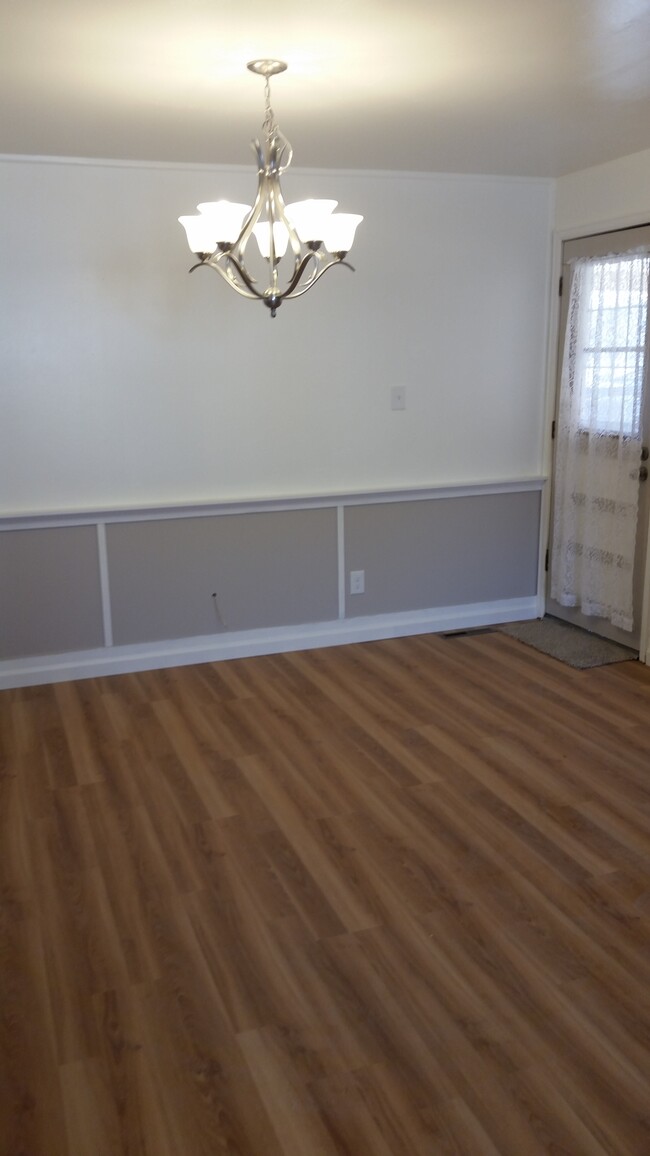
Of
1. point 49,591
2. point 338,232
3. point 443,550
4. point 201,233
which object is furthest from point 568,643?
point 201,233

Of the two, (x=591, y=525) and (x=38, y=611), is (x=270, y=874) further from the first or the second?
(x=591, y=525)

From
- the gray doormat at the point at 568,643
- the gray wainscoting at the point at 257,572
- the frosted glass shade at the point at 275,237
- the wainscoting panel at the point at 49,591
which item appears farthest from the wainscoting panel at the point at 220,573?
the frosted glass shade at the point at 275,237

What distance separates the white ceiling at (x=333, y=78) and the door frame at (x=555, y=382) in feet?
1.20

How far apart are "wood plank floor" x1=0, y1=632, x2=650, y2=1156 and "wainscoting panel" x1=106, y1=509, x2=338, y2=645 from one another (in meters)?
0.53

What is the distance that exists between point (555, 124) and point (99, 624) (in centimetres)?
298

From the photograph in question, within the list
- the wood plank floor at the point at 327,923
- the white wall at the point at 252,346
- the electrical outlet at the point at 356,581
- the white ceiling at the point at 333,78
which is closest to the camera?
the wood plank floor at the point at 327,923

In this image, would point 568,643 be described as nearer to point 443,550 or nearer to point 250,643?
point 443,550

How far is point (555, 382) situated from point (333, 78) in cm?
251

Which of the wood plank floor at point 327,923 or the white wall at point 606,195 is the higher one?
the white wall at point 606,195

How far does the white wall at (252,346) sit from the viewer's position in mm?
4273

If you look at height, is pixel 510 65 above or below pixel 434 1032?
above

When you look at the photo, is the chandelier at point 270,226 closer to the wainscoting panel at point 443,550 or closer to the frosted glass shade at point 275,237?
the frosted glass shade at point 275,237

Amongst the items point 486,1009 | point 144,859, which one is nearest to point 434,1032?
point 486,1009

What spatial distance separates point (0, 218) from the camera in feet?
13.5
